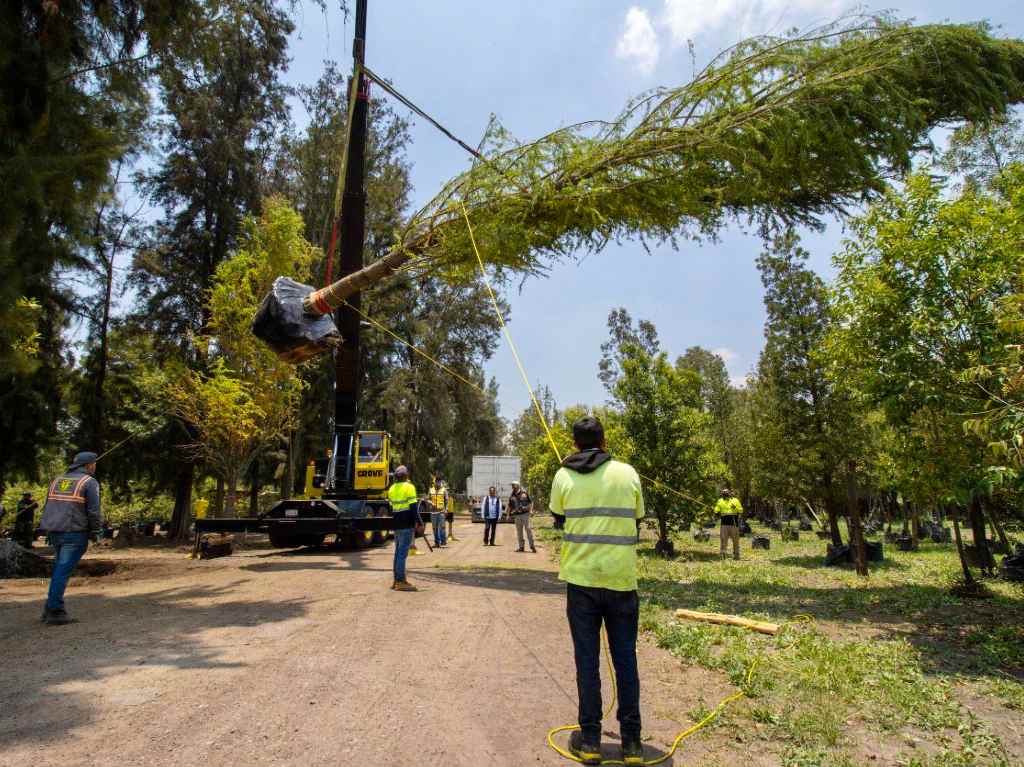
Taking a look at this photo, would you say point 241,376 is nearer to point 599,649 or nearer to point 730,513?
point 730,513

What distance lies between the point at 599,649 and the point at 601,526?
747mm

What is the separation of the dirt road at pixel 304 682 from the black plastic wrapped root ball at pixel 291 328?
158 inches

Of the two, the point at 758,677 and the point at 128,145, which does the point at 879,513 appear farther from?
the point at 128,145

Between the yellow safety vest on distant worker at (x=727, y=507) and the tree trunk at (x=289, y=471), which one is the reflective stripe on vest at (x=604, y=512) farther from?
the tree trunk at (x=289, y=471)

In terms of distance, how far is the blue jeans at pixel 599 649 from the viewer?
142 inches

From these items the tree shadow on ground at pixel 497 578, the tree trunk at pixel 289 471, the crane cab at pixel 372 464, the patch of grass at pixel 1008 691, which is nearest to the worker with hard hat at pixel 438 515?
the crane cab at pixel 372 464

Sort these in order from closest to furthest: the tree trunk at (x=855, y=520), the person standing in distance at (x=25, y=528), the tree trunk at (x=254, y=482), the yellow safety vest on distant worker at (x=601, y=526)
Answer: the yellow safety vest on distant worker at (x=601, y=526)
the tree trunk at (x=855, y=520)
the person standing in distance at (x=25, y=528)
the tree trunk at (x=254, y=482)

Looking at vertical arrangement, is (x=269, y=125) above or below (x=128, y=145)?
above

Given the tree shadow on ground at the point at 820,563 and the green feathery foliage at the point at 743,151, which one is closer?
the green feathery foliage at the point at 743,151

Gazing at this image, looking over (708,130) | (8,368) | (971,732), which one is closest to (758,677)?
(971,732)

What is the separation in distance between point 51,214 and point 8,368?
2.48 metres

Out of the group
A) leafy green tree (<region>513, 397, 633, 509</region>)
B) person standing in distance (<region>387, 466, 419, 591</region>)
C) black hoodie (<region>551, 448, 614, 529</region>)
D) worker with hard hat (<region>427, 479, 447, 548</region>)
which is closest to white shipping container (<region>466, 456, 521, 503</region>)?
leafy green tree (<region>513, 397, 633, 509</region>)

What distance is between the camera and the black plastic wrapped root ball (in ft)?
33.5

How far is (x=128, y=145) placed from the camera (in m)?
8.92
